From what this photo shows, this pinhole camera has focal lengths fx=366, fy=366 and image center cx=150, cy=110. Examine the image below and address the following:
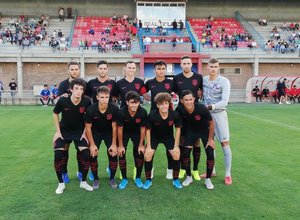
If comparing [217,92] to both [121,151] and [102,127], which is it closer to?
[121,151]

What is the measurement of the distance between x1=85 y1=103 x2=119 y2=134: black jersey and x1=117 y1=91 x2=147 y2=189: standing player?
124 millimetres

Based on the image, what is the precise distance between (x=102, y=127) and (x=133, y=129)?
1.75 ft

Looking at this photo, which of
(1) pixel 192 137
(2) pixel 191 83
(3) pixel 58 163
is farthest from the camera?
(2) pixel 191 83

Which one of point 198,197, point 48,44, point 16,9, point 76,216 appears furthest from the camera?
point 16,9

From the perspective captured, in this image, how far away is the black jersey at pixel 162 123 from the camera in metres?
6.06

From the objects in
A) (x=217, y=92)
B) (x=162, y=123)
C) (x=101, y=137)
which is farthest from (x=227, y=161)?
(x=101, y=137)

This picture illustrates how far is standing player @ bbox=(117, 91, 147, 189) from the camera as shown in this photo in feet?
19.7

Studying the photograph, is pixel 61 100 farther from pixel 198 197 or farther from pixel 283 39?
pixel 283 39

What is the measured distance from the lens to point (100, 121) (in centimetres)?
614

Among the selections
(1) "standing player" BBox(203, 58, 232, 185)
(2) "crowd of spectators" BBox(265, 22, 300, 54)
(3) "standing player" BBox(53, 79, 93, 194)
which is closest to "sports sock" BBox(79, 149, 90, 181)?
(3) "standing player" BBox(53, 79, 93, 194)

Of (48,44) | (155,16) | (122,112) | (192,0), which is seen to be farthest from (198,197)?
(192,0)

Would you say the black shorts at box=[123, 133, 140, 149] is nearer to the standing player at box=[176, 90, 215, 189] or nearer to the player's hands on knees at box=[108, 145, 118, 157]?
the player's hands on knees at box=[108, 145, 118, 157]

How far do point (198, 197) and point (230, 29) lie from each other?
36.2 metres

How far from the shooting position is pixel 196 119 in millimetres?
6176
